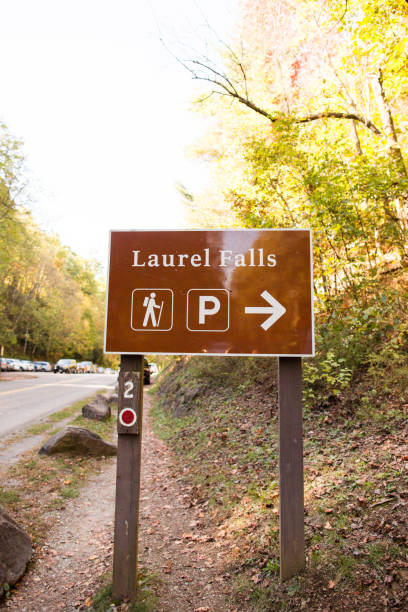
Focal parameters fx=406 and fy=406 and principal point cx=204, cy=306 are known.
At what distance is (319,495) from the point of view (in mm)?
4359

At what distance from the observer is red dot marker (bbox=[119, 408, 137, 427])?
3406 mm

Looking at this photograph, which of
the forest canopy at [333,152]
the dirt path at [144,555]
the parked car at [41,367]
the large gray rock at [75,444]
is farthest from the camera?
the parked car at [41,367]

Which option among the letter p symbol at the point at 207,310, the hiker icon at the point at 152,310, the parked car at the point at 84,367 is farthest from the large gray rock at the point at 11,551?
the parked car at the point at 84,367

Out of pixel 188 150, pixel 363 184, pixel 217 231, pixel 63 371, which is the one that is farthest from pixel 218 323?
pixel 63 371

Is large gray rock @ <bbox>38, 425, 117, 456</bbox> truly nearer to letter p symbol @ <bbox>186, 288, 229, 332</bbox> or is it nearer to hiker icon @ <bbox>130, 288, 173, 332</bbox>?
hiker icon @ <bbox>130, 288, 173, 332</bbox>

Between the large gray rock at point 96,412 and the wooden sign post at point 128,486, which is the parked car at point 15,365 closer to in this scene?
the large gray rock at point 96,412

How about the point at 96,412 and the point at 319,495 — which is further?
the point at 96,412

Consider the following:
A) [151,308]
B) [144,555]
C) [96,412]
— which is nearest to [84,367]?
[96,412]

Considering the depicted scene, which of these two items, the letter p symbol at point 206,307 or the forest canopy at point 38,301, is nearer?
the letter p symbol at point 206,307

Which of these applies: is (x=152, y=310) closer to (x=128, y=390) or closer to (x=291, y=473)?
(x=128, y=390)

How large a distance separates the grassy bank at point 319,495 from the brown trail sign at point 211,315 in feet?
1.14

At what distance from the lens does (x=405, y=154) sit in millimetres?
7742

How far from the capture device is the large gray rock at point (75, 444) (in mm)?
7688

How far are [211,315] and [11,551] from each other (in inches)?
111
